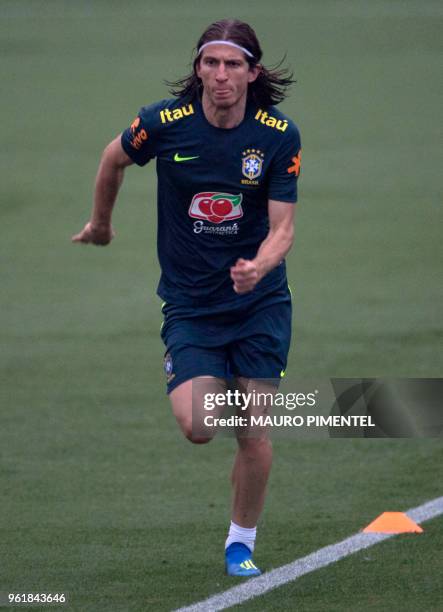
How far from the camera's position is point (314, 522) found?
8016 mm

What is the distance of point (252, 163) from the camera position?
22.1 ft

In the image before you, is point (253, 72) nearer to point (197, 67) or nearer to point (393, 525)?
point (197, 67)

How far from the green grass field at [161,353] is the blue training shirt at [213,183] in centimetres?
148

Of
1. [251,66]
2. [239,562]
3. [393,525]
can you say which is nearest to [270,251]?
[251,66]

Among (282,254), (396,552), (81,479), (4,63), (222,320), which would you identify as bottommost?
(4,63)

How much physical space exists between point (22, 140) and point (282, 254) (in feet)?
62.7

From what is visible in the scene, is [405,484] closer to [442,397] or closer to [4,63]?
[442,397]

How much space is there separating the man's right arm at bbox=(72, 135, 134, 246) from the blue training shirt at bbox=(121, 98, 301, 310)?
0.07 meters

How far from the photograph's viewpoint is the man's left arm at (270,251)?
242 inches

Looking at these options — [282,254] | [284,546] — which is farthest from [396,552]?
[282,254]

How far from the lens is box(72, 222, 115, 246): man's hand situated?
7.13 meters

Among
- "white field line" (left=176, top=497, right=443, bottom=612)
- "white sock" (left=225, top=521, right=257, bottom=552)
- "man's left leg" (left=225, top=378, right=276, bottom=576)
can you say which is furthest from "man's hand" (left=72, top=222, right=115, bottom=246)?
"white field line" (left=176, top=497, right=443, bottom=612)

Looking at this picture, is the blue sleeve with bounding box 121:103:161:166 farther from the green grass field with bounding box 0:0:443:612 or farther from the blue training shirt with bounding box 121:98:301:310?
the green grass field with bounding box 0:0:443:612

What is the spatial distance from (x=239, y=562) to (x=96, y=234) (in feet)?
5.84
